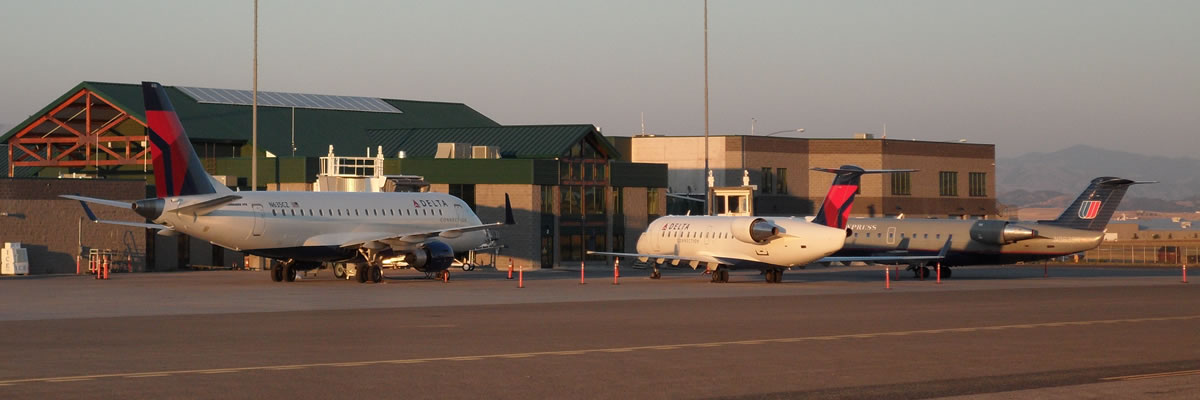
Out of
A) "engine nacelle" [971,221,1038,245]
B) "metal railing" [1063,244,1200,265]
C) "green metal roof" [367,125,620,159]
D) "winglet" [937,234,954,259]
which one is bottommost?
"metal railing" [1063,244,1200,265]

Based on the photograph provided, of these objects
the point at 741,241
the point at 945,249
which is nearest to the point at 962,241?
the point at 945,249

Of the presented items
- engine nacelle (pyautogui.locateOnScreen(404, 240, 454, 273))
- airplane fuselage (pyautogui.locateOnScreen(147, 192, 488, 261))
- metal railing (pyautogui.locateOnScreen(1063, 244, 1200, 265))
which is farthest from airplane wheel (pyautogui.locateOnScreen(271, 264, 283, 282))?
metal railing (pyautogui.locateOnScreen(1063, 244, 1200, 265))

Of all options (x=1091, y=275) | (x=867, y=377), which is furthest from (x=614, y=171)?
(x=867, y=377)

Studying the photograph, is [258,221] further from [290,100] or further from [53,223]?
[290,100]

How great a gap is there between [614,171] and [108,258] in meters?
26.3

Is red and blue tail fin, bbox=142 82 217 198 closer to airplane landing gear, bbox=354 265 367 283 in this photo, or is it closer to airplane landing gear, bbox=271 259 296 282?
airplane landing gear, bbox=271 259 296 282

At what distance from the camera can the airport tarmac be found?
17.4m

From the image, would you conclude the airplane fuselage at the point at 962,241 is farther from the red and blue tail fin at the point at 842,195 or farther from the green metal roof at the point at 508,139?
the green metal roof at the point at 508,139

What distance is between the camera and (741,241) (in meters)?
49.2

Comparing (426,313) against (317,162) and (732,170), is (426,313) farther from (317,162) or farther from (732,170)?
(732,170)

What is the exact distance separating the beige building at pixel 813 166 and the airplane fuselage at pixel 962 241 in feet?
89.6

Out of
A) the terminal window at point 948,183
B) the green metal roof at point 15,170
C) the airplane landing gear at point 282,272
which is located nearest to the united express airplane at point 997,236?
the airplane landing gear at point 282,272

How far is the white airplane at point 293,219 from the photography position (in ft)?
139

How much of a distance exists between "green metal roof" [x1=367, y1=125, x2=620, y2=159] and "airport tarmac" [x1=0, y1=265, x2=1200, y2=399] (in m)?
27.7
